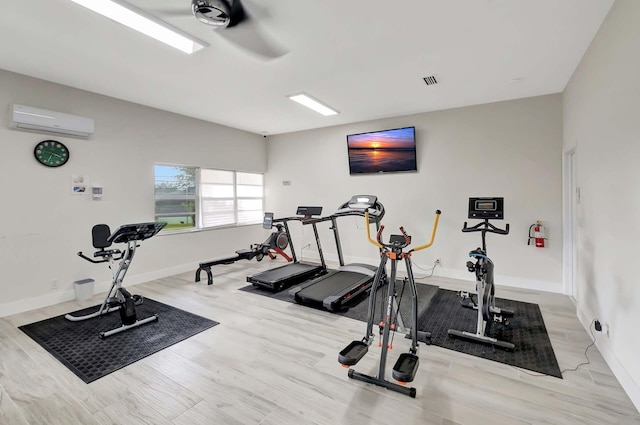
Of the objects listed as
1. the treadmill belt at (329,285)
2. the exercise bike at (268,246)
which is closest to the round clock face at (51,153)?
the exercise bike at (268,246)

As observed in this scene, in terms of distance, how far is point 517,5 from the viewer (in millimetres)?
2334

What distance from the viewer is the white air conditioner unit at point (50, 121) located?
3559mm

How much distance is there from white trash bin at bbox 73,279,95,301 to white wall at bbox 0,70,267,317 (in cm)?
12

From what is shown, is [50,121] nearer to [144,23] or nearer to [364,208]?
[144,23]

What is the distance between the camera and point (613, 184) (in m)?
2.34

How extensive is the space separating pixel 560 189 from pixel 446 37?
3.07m

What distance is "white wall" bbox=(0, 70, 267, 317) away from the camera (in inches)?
143

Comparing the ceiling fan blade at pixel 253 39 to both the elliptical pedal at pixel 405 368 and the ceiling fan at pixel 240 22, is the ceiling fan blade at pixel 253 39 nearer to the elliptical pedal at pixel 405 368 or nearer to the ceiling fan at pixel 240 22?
the ceiling fan at pixel 240 22

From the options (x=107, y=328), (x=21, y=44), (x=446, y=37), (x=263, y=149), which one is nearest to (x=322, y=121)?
(x=263, y=149)

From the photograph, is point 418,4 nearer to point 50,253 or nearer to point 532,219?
point 532,219

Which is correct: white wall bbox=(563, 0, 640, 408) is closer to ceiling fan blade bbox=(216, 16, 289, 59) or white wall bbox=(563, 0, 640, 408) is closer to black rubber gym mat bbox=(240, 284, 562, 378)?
black rubber gym mat bbox=(240, 284, 562, 378)

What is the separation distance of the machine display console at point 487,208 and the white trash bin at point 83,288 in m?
5.30

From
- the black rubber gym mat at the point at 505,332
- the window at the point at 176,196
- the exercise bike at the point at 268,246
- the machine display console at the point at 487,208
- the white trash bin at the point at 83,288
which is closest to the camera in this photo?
the black rubber gym mat at the point at 505,332

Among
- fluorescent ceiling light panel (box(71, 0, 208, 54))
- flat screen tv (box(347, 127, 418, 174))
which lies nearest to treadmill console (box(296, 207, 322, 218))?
flat screen tv (box(347, 127, 418, 174))
